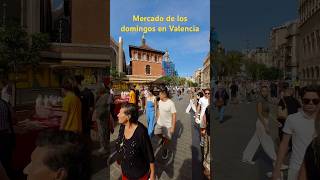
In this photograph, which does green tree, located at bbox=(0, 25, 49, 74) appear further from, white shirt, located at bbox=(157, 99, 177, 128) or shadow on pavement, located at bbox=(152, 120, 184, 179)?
shadow on pavement, located at bbox=(152, 120, 184, 179)

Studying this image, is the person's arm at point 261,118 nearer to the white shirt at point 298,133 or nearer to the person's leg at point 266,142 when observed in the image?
the person's leg at point 266,142

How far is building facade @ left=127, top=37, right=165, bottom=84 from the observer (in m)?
4.45

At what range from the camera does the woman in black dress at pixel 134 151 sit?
2.98 meters

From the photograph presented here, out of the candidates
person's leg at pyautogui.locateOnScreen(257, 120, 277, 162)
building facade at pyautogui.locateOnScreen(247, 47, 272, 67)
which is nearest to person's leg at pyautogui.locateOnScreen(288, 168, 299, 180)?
building facade at pyautogui.locateOnScreen(247, 47, 272, 67)

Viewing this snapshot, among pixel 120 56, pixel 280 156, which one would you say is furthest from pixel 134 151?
pixel 120 56

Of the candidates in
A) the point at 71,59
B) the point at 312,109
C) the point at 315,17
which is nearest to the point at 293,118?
the point at 312,109

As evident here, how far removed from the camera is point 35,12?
650cm

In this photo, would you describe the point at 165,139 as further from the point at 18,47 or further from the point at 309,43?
the point at 18,47

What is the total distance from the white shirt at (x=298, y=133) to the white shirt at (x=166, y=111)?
273 centimetres

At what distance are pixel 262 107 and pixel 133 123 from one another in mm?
2609

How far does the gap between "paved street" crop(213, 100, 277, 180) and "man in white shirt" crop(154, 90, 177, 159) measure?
92 cm

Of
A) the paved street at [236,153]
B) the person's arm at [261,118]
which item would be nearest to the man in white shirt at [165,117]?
the paved street at [236,153]

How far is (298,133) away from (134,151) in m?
1.36

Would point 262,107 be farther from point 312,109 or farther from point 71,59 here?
point 71,59
